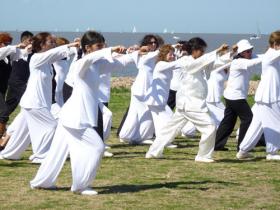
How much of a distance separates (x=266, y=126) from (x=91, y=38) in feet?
13.4

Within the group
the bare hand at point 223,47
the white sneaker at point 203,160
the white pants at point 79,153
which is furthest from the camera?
the white sneaker at point 203,160

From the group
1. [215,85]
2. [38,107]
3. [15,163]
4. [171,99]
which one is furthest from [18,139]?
[171,99]

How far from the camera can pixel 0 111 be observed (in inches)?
526

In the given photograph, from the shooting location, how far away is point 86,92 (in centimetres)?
965

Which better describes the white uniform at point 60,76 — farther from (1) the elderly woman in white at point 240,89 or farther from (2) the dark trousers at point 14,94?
(1) the elderly woman in white at point 240,89

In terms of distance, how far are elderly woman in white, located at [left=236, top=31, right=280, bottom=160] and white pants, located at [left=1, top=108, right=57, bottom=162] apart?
3.19 metres

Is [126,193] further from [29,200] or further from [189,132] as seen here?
[189,132]

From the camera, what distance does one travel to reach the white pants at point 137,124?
15.2 meters

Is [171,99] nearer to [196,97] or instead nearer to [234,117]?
[234,117]

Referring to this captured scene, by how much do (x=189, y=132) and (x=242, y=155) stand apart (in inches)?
139

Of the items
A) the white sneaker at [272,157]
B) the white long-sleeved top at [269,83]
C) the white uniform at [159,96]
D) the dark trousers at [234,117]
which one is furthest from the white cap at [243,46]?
the white uniform at [159,96]

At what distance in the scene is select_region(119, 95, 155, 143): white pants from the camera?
15188 mm

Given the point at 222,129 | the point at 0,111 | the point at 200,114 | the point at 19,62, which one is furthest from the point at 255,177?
the point at 19,62

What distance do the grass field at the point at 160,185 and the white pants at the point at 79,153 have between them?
0.84 ft
